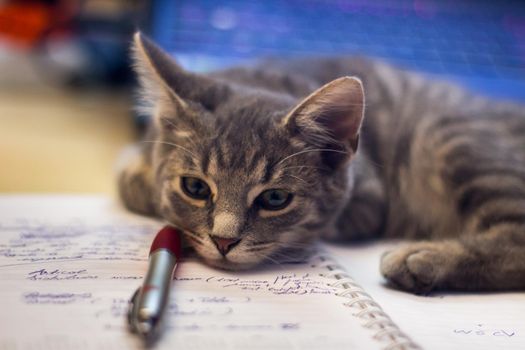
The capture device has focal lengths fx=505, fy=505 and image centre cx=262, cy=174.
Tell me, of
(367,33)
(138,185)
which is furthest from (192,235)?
(367,33)

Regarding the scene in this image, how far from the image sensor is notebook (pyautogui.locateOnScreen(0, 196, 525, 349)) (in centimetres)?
59

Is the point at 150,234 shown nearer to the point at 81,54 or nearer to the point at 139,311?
the point at 139,311

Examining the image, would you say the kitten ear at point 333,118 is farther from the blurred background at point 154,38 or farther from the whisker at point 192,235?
the blurred background at point 154,38

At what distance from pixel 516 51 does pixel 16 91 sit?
229cm

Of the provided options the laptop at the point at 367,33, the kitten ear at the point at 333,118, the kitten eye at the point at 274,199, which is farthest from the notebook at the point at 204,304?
the laptop at the point at 367,33

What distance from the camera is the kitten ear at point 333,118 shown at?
853 mm

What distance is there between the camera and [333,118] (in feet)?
2.99

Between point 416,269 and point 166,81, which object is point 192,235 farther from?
point 416,269

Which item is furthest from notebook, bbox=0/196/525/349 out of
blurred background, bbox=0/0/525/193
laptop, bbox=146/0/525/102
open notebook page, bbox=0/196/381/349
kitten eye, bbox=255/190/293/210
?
laptop, bbox=146/0/525/102

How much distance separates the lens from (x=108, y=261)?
80 cm

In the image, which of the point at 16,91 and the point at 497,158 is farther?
the point at 16,91

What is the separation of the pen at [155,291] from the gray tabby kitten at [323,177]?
8 centimetres

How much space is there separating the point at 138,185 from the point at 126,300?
19.5 inches

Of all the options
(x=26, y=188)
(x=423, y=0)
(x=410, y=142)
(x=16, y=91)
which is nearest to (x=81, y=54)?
(x=16, y=91)
